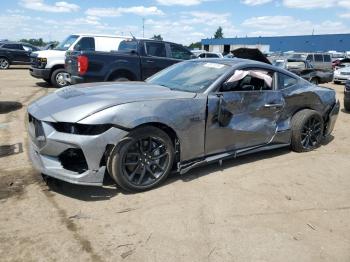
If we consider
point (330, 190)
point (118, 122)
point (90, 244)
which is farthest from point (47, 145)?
point (330, 190)

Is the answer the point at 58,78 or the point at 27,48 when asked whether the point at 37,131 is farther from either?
the point at 27,48

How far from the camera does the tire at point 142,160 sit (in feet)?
13.3

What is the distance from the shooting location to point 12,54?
23.4 metres

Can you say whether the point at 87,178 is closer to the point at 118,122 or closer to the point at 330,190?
the point at 118,122

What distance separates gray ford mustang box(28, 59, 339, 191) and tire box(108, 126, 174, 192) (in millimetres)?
11

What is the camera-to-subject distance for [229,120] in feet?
16.1

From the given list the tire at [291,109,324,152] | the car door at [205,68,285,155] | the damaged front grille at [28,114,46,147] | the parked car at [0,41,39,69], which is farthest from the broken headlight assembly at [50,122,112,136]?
the parked car at [0,41,39,69]

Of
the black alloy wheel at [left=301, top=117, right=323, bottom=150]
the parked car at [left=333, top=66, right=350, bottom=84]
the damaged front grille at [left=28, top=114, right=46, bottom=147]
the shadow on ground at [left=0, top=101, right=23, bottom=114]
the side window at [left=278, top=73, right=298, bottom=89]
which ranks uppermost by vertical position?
the side window at [left=278, top=73, right=298, bottom=89]

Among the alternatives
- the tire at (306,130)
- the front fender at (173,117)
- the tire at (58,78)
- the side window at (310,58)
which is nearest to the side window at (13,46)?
the tire at (58,78)

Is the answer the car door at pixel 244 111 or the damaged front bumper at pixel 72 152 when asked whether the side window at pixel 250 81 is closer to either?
the car door at pixel 244 111

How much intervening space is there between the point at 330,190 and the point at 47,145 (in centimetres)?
344

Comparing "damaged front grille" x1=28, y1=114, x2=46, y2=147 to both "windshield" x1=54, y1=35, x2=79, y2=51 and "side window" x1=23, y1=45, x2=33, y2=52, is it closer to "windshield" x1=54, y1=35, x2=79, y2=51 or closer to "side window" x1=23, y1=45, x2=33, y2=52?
"windshield" x1=54, y1=35, x2=79, y2=51

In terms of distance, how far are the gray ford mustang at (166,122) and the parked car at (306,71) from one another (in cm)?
1070

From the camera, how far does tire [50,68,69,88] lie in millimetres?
13415
